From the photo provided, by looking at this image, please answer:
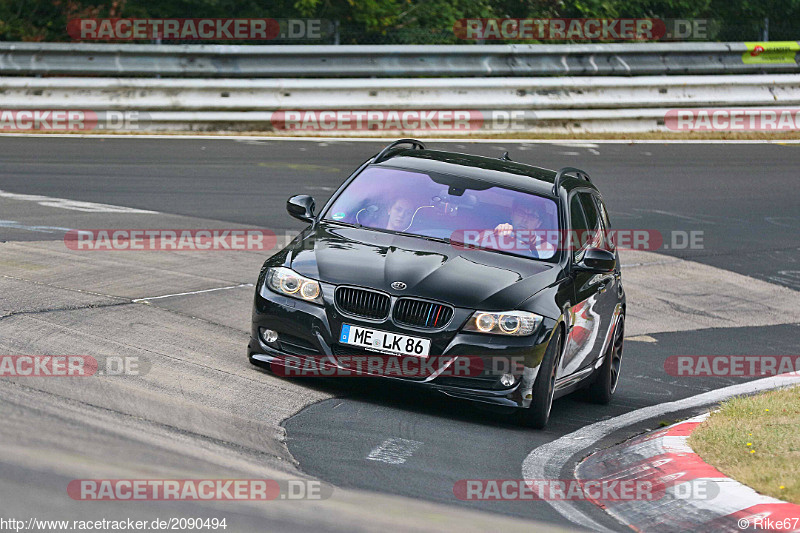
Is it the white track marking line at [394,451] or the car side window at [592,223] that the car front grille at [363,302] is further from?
the car side window at [592,223]

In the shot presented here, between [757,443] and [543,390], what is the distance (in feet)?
4.37

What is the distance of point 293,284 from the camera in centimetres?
800

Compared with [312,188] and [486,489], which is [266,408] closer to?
[486,489]

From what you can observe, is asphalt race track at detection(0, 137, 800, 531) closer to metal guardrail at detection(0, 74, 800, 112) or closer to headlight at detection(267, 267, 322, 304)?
headlight at detection(267, 267, 322, 304)

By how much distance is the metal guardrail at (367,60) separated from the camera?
20.5 m

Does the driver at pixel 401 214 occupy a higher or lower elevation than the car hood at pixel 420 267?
higher

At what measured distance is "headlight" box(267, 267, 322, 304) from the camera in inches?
310

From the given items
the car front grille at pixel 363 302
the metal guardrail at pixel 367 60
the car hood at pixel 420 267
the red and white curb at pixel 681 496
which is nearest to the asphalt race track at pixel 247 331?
the red and white curb at pixel 681 496

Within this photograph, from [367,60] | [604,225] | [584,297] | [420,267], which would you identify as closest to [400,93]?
[367,60]

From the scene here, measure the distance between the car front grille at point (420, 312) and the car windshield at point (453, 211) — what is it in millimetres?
991

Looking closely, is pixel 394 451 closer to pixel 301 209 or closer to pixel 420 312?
pixel 420 312

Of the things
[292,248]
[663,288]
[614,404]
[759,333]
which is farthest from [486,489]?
[663,288]

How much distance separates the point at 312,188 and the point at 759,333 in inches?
247

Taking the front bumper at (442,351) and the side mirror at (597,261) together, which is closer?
the front bumper at (442,351)
